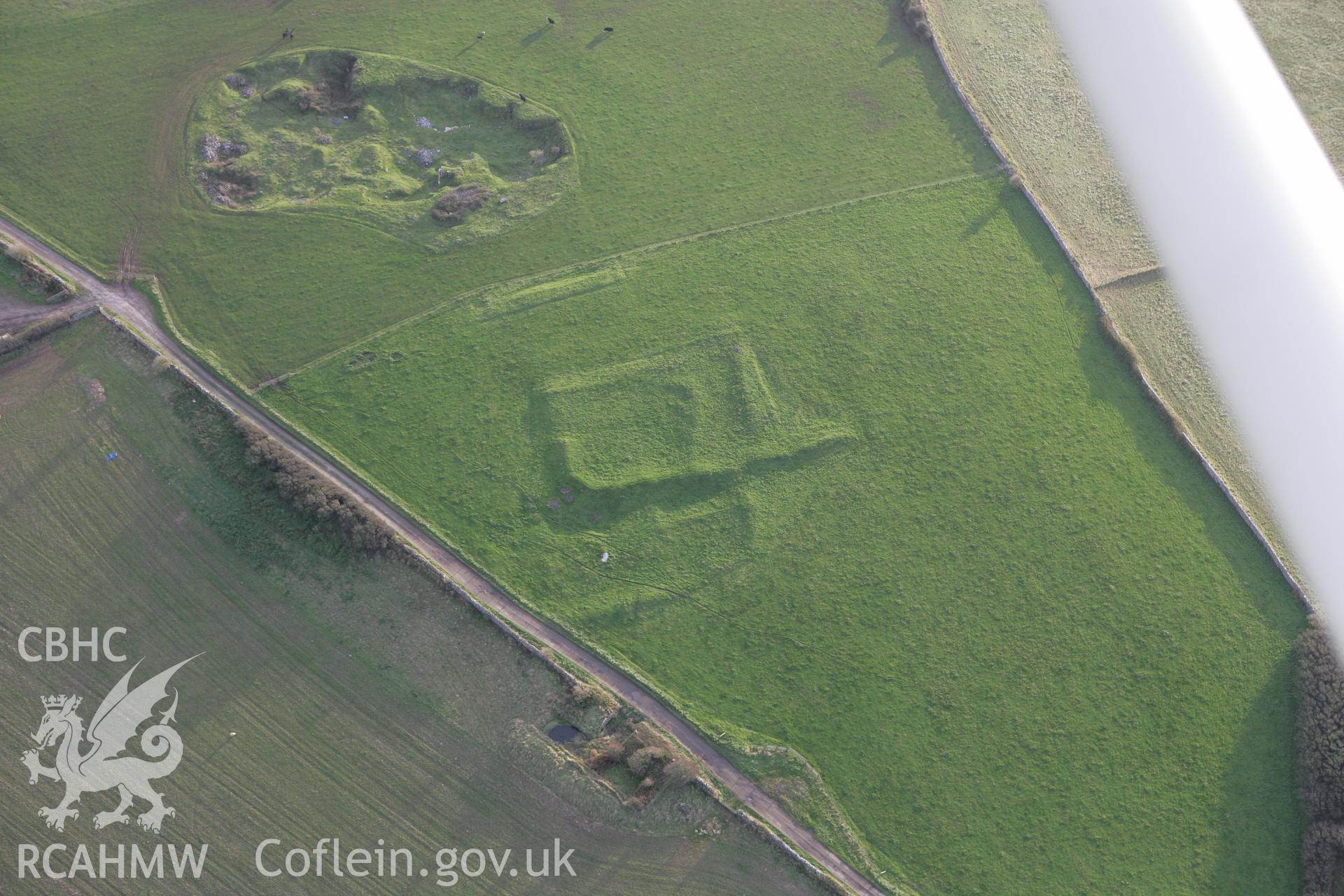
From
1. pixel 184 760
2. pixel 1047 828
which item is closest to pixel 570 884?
pixel 184 760

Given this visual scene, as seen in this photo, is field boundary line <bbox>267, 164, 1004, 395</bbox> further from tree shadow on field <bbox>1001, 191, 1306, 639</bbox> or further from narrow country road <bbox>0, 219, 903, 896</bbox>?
tree shadow on field <bbox>1001, 191, 1306, 639</bbox>

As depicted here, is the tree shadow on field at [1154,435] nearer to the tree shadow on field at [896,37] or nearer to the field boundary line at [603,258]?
the field boundary line at [603,258]

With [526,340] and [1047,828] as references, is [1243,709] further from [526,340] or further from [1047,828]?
[526,340]

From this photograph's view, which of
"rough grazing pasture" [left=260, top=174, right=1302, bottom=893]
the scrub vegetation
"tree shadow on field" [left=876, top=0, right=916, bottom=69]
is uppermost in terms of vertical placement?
"tree shadow on field" [left=876, top=0, right=916, bottom=69]

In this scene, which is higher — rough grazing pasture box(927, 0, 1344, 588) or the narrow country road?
rough grazing pasture box(927, 0, 1344, 588)

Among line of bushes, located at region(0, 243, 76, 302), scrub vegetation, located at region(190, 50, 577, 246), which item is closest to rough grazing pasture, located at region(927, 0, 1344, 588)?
scrub vegetation, located at region(190, 50, 577, 246)

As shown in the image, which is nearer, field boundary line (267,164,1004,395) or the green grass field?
the green grass field

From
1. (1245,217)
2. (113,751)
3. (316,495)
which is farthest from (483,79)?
(1245,217)
